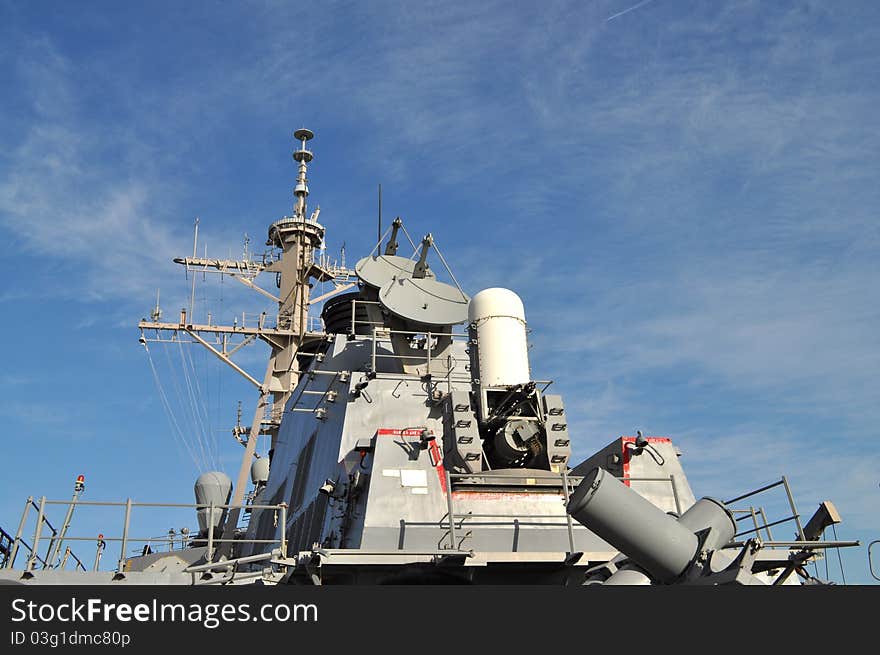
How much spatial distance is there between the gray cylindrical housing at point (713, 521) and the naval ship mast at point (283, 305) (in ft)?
71.8

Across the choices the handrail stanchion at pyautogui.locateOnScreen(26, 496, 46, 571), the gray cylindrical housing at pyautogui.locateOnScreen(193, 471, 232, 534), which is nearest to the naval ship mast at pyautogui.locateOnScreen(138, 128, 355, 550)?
the gray cylindrical housing at pyautogui.locateOnScreen(193, 471, 232, 534)

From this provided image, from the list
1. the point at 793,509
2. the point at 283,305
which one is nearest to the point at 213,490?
the point at 283,305

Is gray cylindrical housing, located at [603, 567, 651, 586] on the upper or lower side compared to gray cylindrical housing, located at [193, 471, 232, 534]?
lower

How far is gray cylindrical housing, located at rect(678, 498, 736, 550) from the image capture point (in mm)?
6703

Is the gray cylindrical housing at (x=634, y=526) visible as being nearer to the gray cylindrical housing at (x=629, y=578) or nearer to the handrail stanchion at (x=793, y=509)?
the gray cylindrical housing at (x=629, y=578)

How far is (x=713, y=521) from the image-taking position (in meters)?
6.94

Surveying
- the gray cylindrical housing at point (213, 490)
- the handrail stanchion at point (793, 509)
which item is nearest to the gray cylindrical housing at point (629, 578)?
the handrail stanchion at point (793, 509)

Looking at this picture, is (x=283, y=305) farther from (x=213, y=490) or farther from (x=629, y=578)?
(x=629, y=578)

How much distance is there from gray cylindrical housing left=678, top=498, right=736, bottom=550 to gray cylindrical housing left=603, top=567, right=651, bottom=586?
54 centimetres

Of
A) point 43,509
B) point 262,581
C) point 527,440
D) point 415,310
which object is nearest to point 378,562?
point 262,581

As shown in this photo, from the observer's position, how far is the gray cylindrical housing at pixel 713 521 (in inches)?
264

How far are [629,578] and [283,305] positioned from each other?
24690 millimetres

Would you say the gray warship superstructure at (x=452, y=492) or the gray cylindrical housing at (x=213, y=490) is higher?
the gray cylindrical housing at (x=213, y=490)

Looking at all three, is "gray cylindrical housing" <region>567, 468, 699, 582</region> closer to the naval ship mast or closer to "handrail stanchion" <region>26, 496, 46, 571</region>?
"handrail stanchion" <region>26, 496, 46, 571</region>
